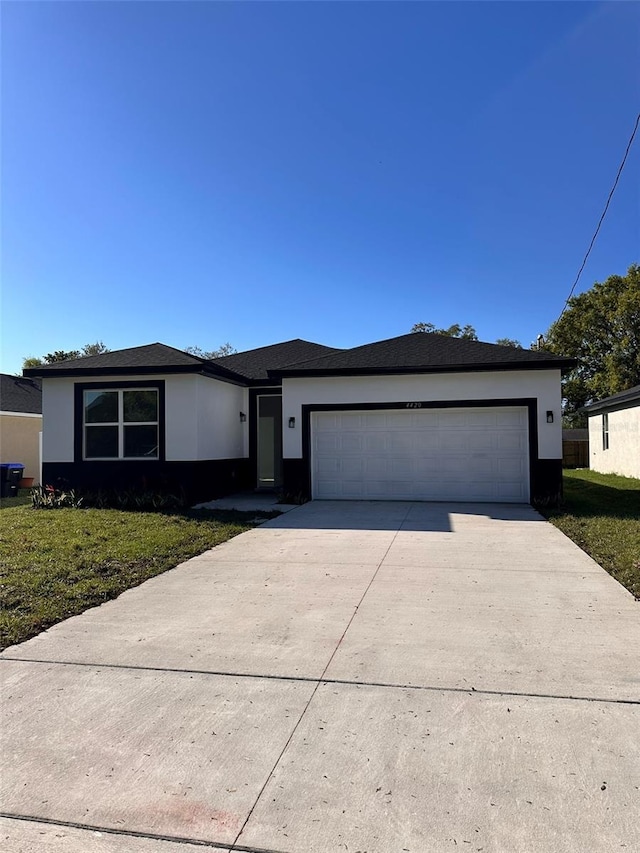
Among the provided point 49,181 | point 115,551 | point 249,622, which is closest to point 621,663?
point 249,622

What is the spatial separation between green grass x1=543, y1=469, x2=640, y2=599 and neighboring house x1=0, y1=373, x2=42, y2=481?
17.8 meters

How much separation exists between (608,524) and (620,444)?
39.8ft

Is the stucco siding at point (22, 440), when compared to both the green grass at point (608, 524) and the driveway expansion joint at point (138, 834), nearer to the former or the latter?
the green grass at point (608, 524)

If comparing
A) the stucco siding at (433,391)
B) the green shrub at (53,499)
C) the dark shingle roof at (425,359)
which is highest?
the dark shingle roof at (425,359)

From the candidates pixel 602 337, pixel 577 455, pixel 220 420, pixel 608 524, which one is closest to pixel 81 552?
pixel 220 420

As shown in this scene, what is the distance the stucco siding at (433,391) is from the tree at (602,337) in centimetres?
2083

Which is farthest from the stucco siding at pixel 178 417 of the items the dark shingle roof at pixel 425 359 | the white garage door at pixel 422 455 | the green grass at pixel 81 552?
the white garage door at pixel 422 455

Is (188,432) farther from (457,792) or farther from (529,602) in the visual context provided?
(457,792)

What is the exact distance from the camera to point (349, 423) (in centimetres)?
1327

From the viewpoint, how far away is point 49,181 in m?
9.99

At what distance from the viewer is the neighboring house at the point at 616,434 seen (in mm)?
18266

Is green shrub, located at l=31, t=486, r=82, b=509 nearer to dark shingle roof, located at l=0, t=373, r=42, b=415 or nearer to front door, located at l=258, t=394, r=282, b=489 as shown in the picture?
front door, located at l=258, t=394, r=282, b=489

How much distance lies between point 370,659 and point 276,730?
3.75 feet

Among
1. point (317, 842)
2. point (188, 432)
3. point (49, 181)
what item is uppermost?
point (49, 181)
